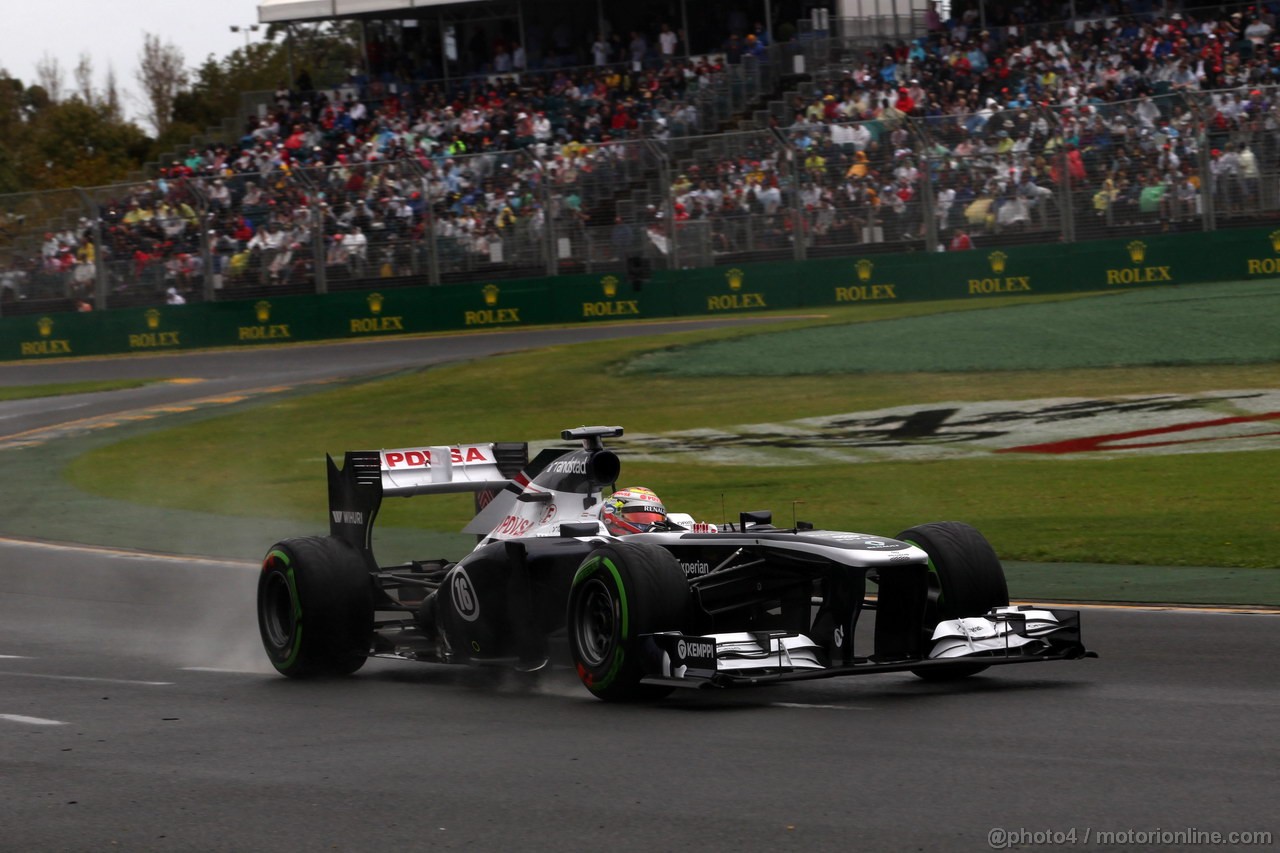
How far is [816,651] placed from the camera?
7801 millimetres

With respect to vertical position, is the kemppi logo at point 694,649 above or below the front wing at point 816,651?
above

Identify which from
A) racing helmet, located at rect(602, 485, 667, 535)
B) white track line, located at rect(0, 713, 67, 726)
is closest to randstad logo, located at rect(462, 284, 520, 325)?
Answer: racing helmet, located at rect(602, 485, 667, 535)

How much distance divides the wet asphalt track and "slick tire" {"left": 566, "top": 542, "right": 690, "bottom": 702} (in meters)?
0.16

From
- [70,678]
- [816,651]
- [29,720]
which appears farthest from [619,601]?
[70,678]

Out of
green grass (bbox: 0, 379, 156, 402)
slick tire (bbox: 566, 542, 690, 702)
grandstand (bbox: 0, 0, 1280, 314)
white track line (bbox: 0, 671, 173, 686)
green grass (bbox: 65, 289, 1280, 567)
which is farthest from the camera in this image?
green grass (bbox: 0, 379, 156, 402)

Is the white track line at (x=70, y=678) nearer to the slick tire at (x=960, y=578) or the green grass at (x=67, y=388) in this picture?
the slick tire at (x=960, y=578)

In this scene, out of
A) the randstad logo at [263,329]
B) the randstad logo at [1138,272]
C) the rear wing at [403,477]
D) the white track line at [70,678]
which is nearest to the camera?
the white track line at [70,678]

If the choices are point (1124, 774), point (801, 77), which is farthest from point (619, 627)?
point (801, 77)

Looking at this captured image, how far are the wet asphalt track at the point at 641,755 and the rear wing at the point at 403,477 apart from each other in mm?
952

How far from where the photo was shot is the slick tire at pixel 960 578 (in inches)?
324

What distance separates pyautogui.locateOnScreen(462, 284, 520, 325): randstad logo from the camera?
117 ft

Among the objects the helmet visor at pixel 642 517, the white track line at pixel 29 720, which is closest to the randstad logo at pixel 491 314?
the helmet visor at pixel 642 517

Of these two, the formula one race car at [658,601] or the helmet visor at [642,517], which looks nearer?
the formula one race car at [658,601]

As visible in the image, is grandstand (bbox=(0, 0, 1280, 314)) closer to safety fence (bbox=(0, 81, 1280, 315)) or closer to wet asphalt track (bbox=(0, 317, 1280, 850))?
safety fence (bbox=(0, 81, 1280, 315))
